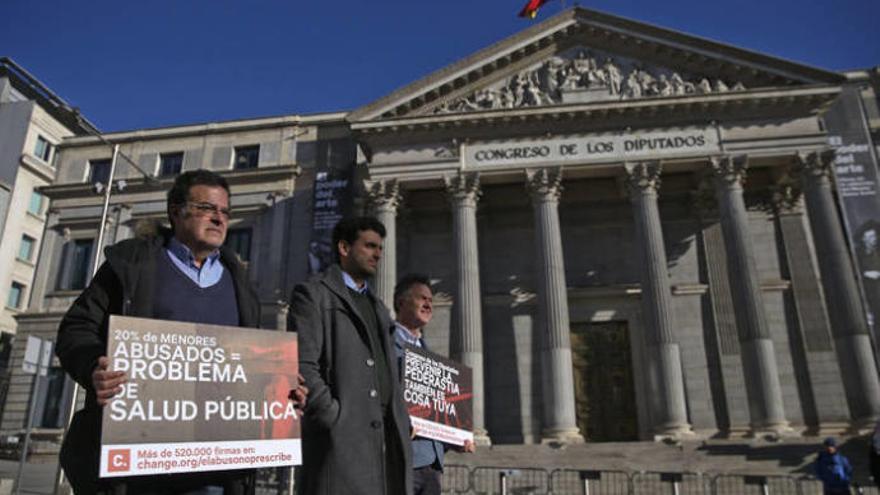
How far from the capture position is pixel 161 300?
336 cm

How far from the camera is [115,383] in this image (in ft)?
9.31

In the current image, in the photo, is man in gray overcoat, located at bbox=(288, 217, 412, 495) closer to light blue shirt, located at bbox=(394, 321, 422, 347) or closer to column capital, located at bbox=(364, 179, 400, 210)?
light blue shirt, located at bbox=(394, 321, 422, 347)

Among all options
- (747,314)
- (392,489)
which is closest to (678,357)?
(747,314)

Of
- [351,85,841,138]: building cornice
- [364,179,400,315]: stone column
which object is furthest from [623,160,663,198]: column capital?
[364,179,400,315]: stone column

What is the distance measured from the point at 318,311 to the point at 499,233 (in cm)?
2494

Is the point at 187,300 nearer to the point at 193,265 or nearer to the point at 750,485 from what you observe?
the point at 193,265

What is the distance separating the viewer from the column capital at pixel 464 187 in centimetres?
2517

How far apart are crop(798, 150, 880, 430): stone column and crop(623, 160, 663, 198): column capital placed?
5.47 meters

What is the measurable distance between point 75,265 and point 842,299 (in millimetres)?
35125

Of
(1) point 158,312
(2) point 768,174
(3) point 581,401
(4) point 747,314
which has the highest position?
(2) point 768,174

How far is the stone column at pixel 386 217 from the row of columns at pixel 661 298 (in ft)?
0.15

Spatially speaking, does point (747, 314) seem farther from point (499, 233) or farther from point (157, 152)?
point (157, 152)

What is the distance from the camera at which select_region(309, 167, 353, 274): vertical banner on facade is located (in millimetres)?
27516

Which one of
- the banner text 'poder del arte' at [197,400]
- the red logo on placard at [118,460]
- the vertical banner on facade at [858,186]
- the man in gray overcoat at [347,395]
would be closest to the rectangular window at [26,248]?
the man in gray overcoat at [347,395]
